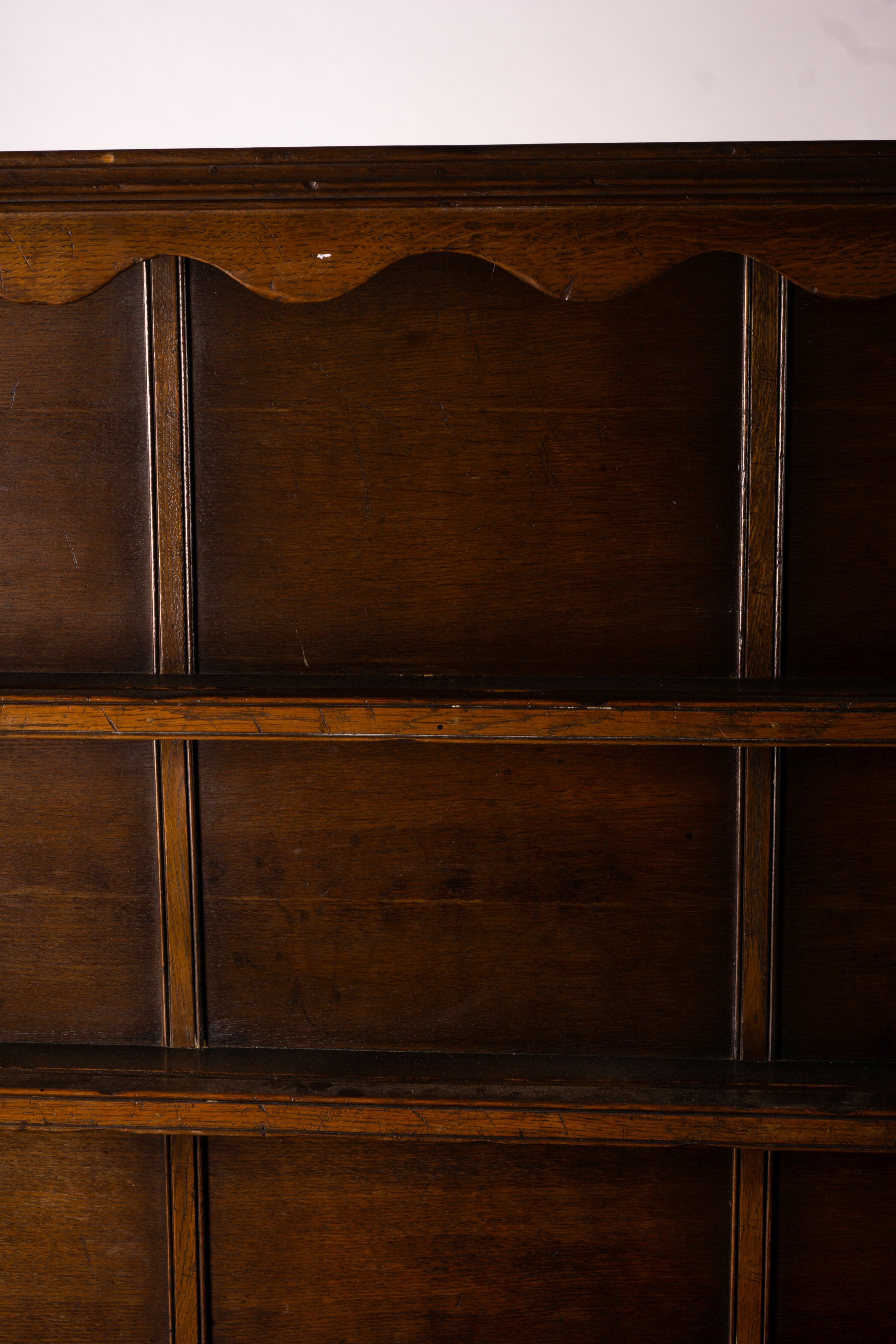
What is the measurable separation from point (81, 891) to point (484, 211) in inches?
37.1

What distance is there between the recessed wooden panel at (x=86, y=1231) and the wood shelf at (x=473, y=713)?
594 mm

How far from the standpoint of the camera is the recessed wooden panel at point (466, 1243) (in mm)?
1301

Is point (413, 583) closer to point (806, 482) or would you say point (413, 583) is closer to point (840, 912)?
point (806, 482)

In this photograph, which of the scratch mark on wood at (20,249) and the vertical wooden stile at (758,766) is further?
the vertical wooden stile at (758,766)

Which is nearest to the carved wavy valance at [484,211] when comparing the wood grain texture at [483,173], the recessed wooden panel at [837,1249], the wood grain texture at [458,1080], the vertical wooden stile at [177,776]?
the wood grain texture at [483,173]

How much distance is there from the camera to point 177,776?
4.20 feet

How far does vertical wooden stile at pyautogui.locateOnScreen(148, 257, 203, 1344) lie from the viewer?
1239 millimetres

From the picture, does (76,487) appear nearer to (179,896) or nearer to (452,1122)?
(179,896)

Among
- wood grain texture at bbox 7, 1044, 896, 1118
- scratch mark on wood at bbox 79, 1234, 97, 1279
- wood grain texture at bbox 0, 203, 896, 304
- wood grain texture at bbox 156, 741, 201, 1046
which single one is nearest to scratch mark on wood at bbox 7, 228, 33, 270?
wood grain texture at bbox 0, 203, 896, 304

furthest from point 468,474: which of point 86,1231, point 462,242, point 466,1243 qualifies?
point 86,1231

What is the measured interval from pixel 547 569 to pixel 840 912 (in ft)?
1.82

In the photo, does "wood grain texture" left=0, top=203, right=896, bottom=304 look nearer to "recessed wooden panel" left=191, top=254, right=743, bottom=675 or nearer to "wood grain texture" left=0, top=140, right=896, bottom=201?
"wood grain texture" left=0, top=140, right=896, bottom=201

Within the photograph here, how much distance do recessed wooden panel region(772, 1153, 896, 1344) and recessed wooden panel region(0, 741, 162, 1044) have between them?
84cm

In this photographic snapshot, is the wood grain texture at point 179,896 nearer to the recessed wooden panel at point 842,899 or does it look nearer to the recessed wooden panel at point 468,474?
A: the recessed wooden panel at point 468,474
